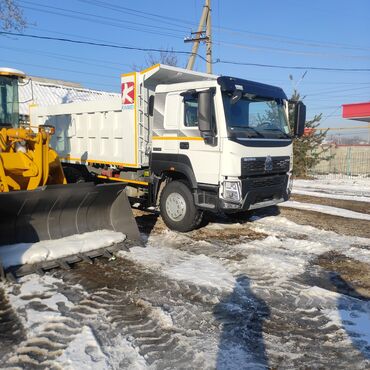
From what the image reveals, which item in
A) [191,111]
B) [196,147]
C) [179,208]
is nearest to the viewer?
[196,147]

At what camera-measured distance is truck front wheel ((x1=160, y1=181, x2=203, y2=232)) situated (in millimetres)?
7324

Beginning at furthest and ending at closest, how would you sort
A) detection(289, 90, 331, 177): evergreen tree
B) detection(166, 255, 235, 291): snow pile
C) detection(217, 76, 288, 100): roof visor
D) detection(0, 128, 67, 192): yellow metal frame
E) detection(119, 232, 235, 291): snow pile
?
detection(289, 90, 331, 177): evergreen tree → detection(217, 76, 288, 100): roof visor → detection(0, 128, 67, 192): yellow metal frame → detection(119, 232, 235, 291): snow pile → detection(166, 255, 235, 291): snow pile

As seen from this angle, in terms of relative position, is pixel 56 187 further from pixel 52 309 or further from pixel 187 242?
pixel 187 242

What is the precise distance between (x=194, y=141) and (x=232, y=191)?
1169 millimetres

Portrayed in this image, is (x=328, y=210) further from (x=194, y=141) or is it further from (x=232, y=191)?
(x=194, y=141)

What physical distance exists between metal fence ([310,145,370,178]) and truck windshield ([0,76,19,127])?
16.1 metres

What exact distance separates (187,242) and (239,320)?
2997mm

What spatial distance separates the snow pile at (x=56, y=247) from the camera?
505 cm

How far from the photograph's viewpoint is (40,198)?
5.62 metres

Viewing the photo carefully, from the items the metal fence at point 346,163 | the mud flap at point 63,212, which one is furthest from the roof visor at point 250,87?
the metal fence at point 346,163

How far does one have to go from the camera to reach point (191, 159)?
281 inches

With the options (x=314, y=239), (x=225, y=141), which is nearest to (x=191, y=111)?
(x=225, y=141)

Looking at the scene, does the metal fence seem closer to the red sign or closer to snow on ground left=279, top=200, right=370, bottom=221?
snow on ground left=279, top=200, right=370, bottom=221

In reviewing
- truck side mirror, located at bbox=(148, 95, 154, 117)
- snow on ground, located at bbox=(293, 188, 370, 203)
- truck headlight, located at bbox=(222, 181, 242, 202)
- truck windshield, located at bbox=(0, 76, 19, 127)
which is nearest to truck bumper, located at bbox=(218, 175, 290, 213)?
truck headlight, located at bbox=(222, 181, 242, 202)
